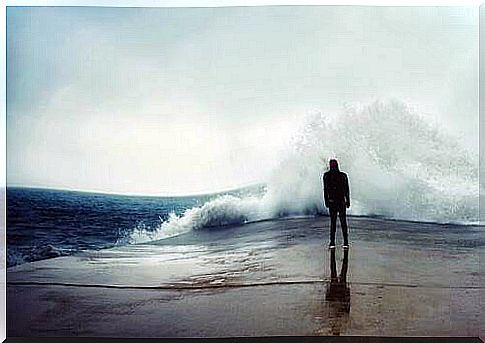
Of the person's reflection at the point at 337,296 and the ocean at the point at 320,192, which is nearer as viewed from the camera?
the person's reflection at the point at 337,296

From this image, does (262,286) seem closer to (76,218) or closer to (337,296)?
(337,296)

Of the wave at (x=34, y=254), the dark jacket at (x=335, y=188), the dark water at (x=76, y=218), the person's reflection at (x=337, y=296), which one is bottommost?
the person's reflection at (x=337, y=296)

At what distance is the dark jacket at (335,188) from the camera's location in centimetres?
587

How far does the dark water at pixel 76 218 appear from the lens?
19.3 ft

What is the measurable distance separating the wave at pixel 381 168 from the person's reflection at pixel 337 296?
384 mm

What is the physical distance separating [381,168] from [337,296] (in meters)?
0.92

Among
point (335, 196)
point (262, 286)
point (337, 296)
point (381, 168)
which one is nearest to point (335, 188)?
point (335, 196)

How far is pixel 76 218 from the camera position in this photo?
5902mm

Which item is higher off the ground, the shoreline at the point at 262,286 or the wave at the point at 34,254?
the wave at the point at 34,254

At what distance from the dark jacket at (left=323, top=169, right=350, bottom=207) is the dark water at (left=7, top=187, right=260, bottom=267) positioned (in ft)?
2.57

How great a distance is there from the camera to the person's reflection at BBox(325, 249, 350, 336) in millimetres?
5754

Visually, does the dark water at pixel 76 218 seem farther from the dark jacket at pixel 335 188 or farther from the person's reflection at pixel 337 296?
the person's reflection at pixel 337 296

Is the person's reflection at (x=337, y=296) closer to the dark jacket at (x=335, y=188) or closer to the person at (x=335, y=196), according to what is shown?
the person at (x=335, y=196)

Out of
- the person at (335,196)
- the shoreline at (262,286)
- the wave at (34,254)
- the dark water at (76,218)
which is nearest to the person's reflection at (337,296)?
the shoreline at (262,286)
